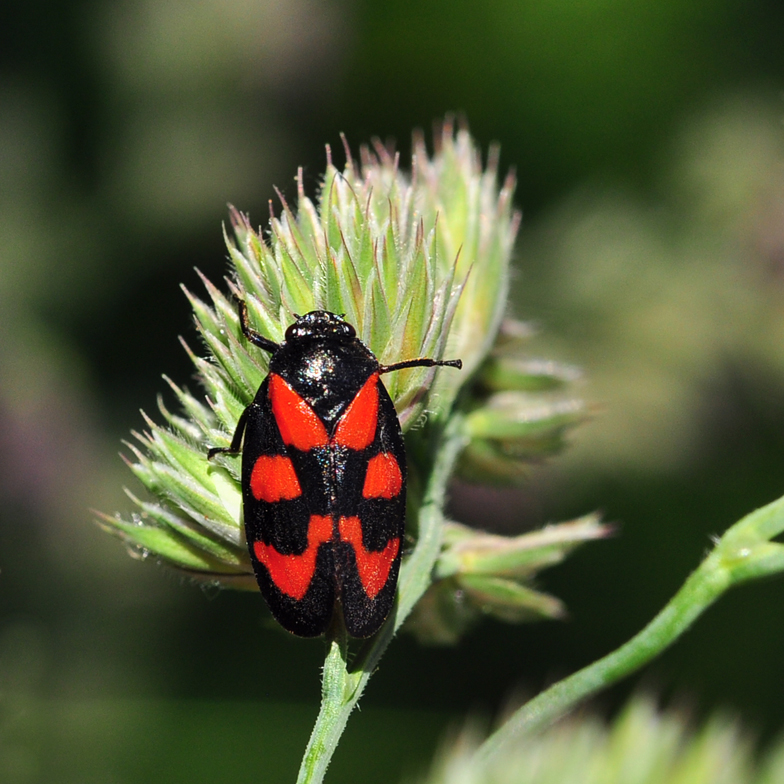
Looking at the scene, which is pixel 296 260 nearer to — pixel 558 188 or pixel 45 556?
pixel 45 556

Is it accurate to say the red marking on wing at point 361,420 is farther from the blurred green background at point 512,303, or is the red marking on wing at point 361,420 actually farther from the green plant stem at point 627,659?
the blurred green background at point 512,303

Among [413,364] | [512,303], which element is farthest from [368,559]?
[512,303]

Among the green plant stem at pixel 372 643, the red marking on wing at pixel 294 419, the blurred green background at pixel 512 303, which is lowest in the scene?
the green plant stem at pixel 372 643

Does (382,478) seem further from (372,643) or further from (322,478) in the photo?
(372,643)

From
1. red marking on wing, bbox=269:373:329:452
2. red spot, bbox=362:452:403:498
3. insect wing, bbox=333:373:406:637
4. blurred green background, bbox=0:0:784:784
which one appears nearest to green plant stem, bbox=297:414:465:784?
insect wing, bbox=333:373:406:637

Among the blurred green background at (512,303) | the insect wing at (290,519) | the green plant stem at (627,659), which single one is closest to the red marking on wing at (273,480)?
the insect wing at (290,519)

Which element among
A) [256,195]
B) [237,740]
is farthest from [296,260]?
[256,195]
